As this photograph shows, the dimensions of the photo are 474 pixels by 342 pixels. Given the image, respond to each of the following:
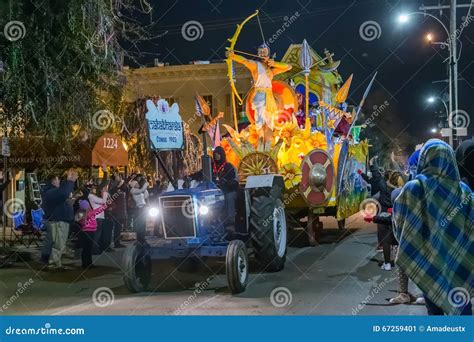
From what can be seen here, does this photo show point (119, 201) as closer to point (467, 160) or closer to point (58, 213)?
point (58, 213)

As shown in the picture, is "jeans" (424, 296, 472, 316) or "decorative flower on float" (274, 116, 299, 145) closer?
"jeans" (424, 296, 472, 316)

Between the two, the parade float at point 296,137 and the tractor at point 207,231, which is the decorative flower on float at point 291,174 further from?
the tractor at point 207,231

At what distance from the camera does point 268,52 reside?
38.2 ft

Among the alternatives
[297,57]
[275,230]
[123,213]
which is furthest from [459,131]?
[123,213]

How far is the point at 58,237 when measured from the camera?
9.70 meters

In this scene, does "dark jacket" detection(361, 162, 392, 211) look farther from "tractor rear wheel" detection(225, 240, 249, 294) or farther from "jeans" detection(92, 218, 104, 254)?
"jeans" detection(92, 218, 104, 254)

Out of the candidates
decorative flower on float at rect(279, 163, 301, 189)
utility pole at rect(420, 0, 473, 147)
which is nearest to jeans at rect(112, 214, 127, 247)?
decorative flower on float at rect(279, 163, 301, 189)

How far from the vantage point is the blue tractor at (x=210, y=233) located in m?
7.16

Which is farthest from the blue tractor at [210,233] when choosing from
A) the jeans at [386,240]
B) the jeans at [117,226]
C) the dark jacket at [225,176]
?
the jeans at [117,226]

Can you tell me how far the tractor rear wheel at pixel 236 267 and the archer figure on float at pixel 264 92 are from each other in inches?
193

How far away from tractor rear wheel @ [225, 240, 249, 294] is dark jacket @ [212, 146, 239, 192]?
133 centimetres

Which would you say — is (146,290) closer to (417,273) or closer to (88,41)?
(88,41)

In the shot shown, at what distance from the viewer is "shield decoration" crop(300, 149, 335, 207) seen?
36.5 feet

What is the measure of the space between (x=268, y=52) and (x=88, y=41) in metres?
4.55
